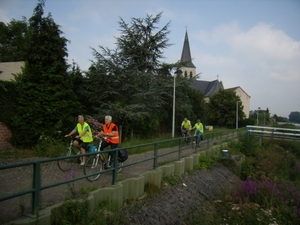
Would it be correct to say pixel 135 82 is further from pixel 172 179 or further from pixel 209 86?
pixel 209 86

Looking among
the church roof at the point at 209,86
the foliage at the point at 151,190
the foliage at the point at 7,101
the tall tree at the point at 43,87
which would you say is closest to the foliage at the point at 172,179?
the foliage at the point at 151,190

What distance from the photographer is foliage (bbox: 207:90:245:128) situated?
43.7 meters

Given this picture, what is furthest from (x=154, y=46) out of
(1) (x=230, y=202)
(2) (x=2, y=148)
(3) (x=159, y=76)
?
(1) (x=230, y=202)

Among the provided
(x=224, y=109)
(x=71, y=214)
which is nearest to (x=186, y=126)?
(x=71, y=214)

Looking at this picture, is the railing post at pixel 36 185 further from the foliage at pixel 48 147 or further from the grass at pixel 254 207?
the foliage at pixel 48 147

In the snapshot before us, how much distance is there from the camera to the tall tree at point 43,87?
11.6 m

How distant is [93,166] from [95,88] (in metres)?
11.0

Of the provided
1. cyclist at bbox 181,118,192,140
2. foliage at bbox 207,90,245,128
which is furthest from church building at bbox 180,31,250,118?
cyclist at bbox 181,118,192,140

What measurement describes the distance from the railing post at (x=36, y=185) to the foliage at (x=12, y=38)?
3251cm

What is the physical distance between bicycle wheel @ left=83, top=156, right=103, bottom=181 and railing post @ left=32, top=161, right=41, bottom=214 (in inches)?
77.9

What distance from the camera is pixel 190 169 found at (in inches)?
372

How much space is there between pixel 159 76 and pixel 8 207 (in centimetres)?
1487

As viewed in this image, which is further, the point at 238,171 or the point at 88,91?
the point at 88,91

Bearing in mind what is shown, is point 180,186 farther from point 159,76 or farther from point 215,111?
point 215,111
